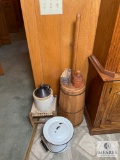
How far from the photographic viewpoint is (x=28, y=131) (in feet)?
4.61

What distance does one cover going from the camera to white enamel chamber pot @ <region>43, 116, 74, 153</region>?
108 cm

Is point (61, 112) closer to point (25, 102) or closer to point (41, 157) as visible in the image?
point (41, 157)

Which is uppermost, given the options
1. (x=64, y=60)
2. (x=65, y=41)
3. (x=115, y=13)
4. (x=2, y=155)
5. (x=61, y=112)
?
(x=115, y=13)

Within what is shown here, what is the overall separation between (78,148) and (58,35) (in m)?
1.07

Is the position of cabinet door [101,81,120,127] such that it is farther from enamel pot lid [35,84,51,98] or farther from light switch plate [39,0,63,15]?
light switch plate [39,0,63,15]

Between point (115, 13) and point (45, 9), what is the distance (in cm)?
50

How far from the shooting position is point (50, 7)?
37.4 inches

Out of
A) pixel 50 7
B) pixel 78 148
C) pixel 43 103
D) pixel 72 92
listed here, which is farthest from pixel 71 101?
pixel 50 7

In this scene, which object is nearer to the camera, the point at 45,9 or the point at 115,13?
the point at 115,13

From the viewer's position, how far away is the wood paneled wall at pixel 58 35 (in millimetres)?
956

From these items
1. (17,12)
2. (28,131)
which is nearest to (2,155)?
(28,131)

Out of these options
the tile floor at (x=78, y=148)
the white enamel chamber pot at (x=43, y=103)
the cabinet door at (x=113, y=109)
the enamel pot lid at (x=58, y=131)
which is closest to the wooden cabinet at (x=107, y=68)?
the cabinet door at (x=113, y=109)

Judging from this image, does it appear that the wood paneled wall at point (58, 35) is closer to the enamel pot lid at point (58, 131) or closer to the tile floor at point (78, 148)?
the enamel pot lid at point (58, 131)

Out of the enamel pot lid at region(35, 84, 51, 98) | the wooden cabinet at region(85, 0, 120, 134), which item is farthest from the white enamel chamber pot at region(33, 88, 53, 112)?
the wooden cabinet at region(85, 0, 120, 134)
